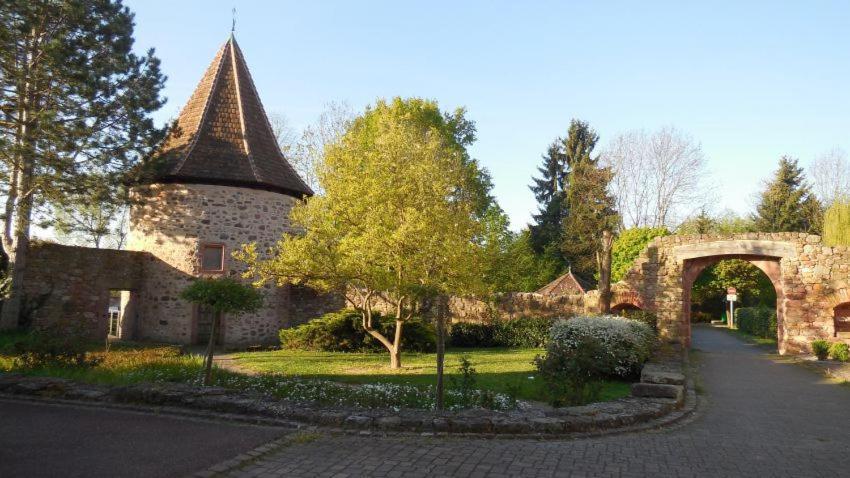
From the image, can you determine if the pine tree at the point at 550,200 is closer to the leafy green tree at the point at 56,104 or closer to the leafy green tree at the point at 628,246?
the leafy green tree at the point at 628,246

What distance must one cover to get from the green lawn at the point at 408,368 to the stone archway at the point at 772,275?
4958 mm

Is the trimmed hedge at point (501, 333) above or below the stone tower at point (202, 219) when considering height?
below

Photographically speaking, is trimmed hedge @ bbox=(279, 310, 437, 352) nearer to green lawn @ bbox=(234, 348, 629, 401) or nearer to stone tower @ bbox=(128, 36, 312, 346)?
green lawn @ bbox=(234, 348, 629, 401)

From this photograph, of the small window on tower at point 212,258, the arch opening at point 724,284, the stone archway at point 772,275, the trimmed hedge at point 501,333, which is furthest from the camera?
the trimmed hedge at point 501,333

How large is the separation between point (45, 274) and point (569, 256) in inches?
1160

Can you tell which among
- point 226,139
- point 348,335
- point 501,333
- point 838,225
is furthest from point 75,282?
point 838,225

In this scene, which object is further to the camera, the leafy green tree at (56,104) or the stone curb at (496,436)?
the leafy green tree at (56,104)

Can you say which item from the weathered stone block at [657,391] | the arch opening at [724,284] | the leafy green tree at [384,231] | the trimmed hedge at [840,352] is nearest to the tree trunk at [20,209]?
the leafy green tree at [384,231]

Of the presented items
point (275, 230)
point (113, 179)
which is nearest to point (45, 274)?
point (113, 179)

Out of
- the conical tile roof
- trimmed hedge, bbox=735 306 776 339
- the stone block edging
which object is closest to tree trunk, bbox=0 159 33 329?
the conical tile roof

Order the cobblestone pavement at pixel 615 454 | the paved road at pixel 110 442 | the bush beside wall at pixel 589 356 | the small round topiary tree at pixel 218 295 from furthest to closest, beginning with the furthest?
the small round topiary tree at pixel 218 295
the bush beside wall at pixel 589 356
the cobblestone pavement at pixel 615 454
the paved road at pixel 110 442

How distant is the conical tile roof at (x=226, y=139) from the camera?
59.4 feet

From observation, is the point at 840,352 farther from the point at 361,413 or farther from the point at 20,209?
the point at 20,209

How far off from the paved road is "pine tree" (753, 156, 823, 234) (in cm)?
3735
